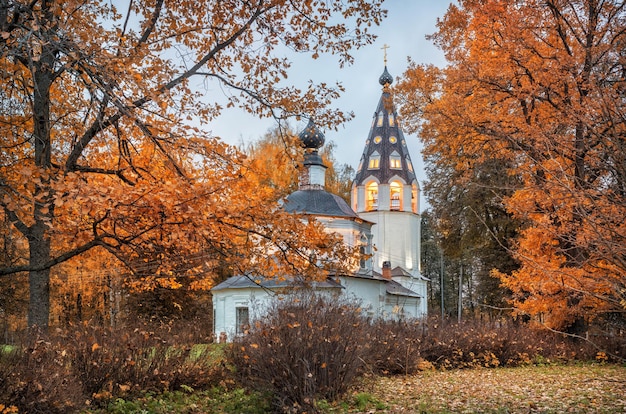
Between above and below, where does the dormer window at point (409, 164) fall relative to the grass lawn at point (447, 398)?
above

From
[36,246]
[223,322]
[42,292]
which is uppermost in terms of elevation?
[36,246]

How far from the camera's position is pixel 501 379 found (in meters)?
12.1

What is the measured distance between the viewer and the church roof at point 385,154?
135 ft

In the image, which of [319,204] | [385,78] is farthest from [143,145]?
[385,78]

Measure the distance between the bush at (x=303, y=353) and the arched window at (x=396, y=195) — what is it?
3303cm

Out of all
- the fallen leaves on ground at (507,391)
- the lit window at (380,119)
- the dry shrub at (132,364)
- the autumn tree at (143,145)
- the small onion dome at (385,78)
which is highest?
the small onion dome at (385,78)

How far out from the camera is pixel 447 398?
9273 mm

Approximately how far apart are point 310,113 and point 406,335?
7109mm

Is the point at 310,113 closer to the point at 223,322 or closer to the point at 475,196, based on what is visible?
the point at 475,196

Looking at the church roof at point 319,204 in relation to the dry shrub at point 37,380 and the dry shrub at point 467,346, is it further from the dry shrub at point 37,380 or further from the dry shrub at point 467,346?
the dry shrub at point 37,380

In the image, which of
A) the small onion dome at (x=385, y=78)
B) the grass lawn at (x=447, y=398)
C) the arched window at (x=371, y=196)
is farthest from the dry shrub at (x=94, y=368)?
the small onion dome at (x=385, y=78)

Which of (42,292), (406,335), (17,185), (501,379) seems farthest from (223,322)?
(17,185)

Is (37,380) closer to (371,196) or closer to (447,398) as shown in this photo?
(447,398)

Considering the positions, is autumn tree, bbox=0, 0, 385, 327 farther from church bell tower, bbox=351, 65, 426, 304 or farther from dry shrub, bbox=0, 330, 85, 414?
church bell tower, bbox=351, 65, 426, 304
